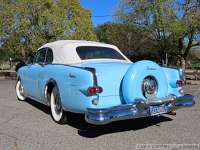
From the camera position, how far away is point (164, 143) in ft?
19.9

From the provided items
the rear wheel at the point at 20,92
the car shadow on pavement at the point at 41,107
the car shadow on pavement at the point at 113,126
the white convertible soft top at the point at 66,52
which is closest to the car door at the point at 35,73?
the car shadow on pavement at the point at 41,107

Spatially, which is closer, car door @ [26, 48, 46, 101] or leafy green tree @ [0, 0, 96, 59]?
car door @ [26, 48, 46, 101]

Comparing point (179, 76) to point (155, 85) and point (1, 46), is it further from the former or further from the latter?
point (1, 46)

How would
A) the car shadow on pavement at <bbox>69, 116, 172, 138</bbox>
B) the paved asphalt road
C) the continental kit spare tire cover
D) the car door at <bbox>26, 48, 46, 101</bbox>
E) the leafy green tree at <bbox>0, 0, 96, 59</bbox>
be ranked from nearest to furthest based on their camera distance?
1. the paved asphalt road
2. the continental kit spare tire cover
3. the car shadow on pavement at <bbox>69, 116, 172, 138</bbox>
4. the car door at <bbox>26, 48, 46, 101</bbox>
5. the leafy green tree at <bbox>0, 0, 96, 59</bbox>

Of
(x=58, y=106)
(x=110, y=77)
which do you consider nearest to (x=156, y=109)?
(x=110, y=77)

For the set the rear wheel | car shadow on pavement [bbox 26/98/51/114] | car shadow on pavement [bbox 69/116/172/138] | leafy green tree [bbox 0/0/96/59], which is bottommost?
car shadow on pavement [bbox 26/98/51/114]

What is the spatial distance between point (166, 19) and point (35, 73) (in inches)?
523

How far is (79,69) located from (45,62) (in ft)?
7.61

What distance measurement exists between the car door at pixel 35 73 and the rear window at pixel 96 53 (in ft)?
3.65

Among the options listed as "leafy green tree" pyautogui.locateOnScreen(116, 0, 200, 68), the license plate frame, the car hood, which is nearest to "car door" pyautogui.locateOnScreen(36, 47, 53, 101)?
the car hood

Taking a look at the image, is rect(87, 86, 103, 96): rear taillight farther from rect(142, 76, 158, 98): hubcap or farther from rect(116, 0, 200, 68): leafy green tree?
rect(116, 0, 200, 68): leafy green tree

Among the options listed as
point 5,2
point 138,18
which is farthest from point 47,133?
point 5,2

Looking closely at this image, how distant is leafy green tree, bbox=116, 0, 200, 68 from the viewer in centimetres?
2045

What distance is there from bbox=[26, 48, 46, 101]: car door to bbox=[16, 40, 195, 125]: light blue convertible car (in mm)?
527
